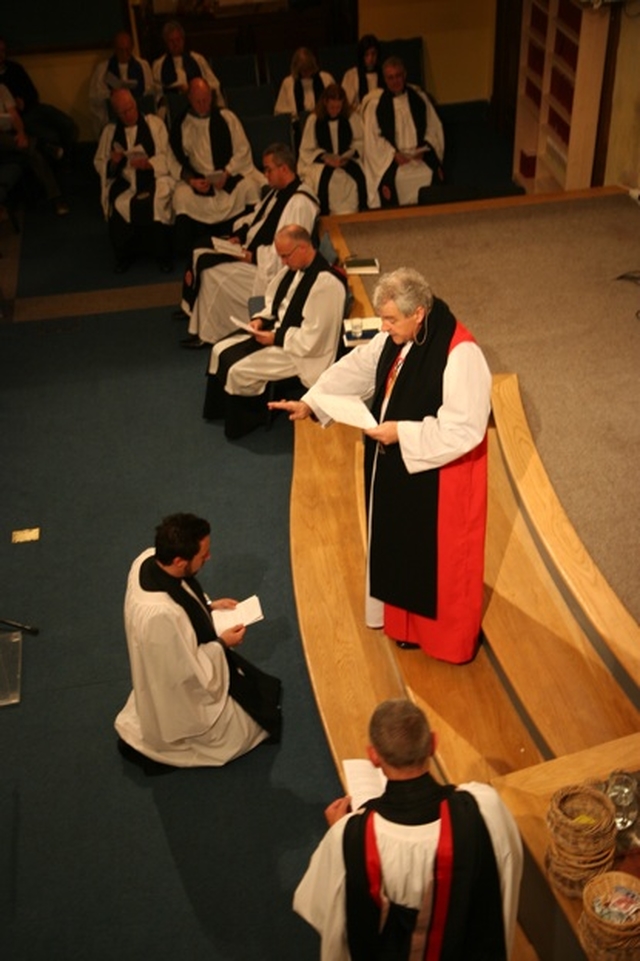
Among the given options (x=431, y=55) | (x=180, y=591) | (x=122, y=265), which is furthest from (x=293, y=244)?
(x=431, y=55)

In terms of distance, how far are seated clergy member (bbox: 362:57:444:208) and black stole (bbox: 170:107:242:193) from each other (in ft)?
3.81

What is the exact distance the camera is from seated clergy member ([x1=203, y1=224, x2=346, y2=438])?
17.8ft

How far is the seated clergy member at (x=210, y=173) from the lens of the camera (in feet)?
25.7

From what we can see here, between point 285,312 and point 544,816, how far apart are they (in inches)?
133

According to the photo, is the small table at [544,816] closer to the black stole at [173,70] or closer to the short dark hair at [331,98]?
the short dark hair at [331,98]

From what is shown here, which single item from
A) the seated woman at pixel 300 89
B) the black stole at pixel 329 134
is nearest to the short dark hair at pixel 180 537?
the black stole at pixel 329 134

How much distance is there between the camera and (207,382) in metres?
6.01

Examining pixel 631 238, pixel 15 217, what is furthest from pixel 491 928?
pixel 15 217

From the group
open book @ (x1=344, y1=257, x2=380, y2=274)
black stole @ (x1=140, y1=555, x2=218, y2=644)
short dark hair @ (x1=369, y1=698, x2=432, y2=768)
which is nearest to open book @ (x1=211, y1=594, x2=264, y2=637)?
black stole @ (x1=140, y1=555, x2=218, y2=644)

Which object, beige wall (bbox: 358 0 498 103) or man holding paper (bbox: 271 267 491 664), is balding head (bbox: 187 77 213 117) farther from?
man holding paper (bbox: 271 267 491 664)

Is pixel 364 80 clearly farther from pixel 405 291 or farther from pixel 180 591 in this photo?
pixel 180 591

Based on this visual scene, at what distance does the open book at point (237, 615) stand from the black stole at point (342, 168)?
516cm

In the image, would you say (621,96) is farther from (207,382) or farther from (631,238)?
(207,382)

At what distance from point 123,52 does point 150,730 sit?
23.5ft
